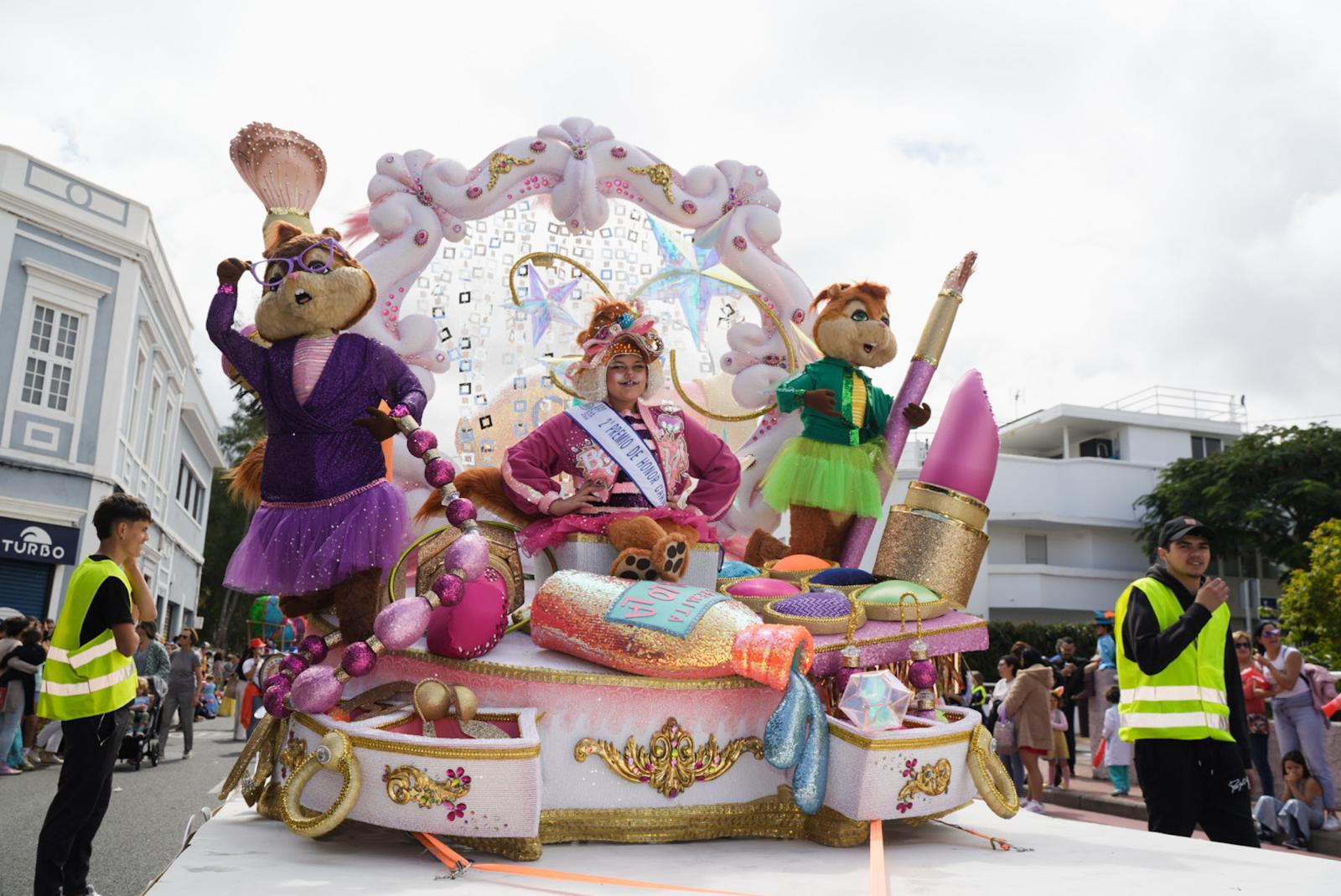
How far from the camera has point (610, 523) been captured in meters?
3.34

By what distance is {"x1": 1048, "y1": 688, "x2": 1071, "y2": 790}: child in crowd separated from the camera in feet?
30.3

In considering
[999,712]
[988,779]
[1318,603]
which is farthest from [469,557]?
[1318,603]

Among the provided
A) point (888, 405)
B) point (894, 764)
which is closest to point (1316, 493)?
point (888, 405)

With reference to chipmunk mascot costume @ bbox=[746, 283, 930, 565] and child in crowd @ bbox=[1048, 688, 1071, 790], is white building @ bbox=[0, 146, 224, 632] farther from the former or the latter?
chipmunk mascot costume @ bbox=[746, 283, 930, 565]

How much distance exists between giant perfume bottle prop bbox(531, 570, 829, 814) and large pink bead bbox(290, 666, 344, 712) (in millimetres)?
577

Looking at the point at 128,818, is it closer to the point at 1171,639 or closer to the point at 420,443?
the point at 420,443

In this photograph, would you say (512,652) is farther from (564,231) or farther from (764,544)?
(564,231)

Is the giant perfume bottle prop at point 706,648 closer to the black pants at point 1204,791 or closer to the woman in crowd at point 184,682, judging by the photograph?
the black pants at point 1204,791

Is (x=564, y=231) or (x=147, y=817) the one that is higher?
(x=564, y=231)

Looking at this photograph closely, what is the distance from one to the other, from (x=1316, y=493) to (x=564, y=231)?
993 inches

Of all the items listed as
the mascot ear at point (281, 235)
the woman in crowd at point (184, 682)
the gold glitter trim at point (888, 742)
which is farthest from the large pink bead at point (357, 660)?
the woman in crowd at point (184, 682)

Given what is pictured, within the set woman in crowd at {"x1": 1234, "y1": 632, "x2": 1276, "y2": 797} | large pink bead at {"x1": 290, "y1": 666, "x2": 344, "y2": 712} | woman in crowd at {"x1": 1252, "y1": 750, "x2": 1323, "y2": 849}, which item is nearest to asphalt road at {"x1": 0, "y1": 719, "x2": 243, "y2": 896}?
large pink bead at {"x1": 290, "y1": 666, "x2": 344, "y2": 712}

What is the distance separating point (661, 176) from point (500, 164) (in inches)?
29.0

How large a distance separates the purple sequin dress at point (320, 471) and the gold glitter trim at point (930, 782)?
5.22 feet
